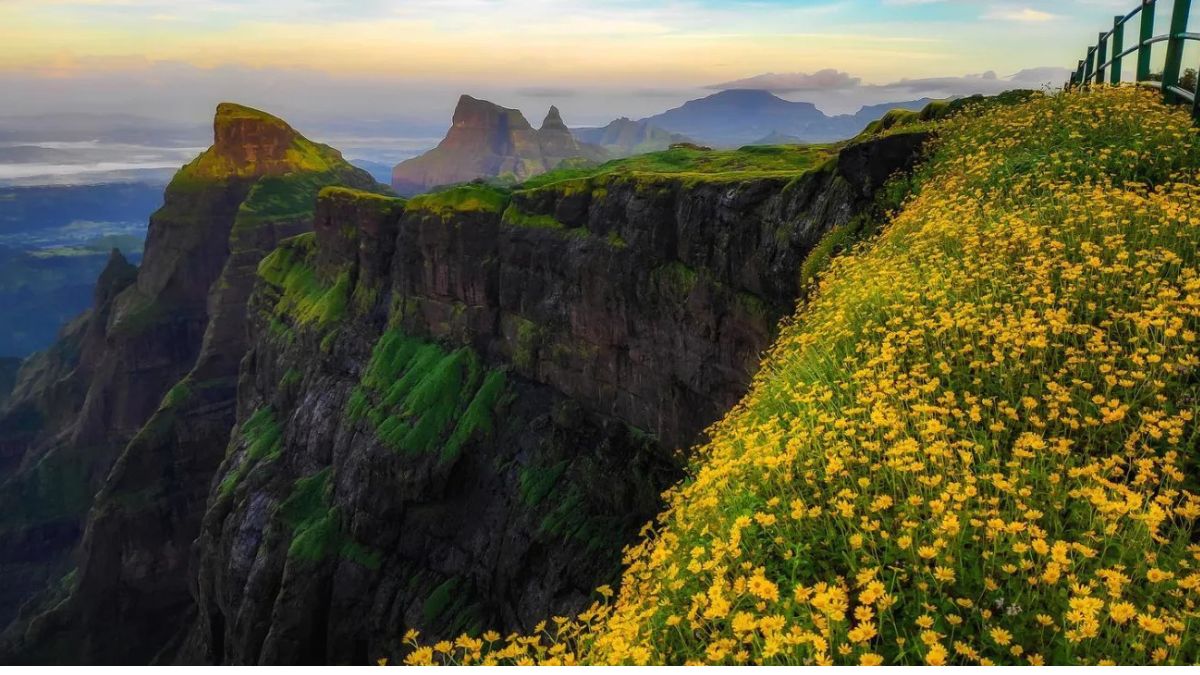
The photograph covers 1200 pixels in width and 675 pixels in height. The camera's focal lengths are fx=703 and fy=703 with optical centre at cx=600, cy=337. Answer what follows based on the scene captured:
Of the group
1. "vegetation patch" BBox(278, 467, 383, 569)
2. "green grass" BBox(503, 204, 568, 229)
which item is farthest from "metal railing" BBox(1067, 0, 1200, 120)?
"vegetation patch" BBox(278, 467, 383, 569)

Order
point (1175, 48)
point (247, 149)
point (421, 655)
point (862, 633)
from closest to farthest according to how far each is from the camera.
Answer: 1. point (862, 633)
2. point (421, 655)
3. point (1175, 48)
4. point (247, 149)

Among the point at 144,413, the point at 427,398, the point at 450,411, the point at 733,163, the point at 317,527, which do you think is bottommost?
the point at 144,413

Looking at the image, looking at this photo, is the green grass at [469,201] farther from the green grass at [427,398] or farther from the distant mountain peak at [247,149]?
the distant mountain peak at [247,149]

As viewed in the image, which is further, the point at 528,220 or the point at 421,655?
the point at 528,220

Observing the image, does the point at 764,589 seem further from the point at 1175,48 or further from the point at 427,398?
the point at 427,398

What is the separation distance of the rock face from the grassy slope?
9673 centimetres

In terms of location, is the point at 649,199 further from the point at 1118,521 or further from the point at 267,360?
the point at 267,360

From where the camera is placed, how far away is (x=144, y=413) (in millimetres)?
120312

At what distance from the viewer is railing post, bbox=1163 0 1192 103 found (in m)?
15.0

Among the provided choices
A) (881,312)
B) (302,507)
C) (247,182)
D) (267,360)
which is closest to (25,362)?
(247,182)

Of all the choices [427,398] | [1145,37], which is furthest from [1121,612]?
[427,398]

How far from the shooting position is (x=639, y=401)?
126ft

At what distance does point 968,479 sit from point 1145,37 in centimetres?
1800

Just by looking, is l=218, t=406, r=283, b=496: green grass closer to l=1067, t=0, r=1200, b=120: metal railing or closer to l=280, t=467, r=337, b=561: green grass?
l=280, t=467, r=337, b=561: green grass
